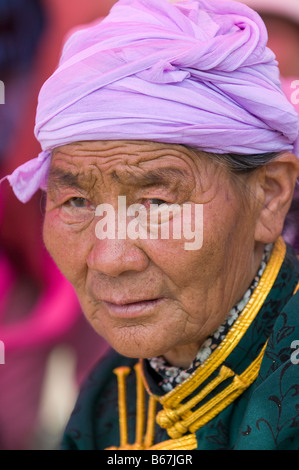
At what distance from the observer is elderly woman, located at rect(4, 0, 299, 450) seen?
1962 mm

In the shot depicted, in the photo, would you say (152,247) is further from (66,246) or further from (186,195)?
(66,246)

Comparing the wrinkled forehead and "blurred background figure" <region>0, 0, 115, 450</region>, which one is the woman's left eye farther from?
"blurred background figure" <region>0, 0, 115, 450</region>

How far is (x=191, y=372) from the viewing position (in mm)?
2197

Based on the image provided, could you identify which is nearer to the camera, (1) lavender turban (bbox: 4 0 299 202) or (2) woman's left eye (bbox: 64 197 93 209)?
(1) lavender turban (bbox: 4 0 299 202)

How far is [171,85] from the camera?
197 cm

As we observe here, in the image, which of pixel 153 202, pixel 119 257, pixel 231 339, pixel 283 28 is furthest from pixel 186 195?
pixel 283 28

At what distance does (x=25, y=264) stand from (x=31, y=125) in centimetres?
89

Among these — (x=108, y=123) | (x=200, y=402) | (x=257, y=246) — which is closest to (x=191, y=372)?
(x=200, y=402)

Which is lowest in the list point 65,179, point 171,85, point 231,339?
point 231,339

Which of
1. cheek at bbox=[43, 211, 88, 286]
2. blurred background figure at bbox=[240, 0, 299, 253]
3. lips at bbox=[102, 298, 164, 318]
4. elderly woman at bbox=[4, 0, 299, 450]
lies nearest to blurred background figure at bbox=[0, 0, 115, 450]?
blurred background figure at bbox=[240, 0, 299, 253]

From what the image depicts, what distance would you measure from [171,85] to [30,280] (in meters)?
2.60

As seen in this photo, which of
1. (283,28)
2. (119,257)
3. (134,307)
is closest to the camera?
(119,257)

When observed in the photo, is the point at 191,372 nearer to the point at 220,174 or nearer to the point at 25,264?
the point at 220,174

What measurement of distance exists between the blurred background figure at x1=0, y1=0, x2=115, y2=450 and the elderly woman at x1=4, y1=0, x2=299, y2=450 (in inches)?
79.6
